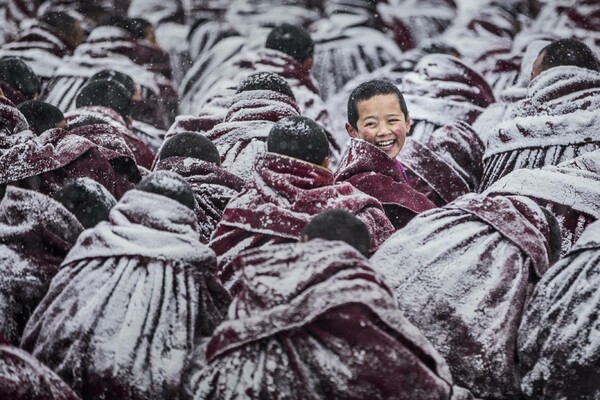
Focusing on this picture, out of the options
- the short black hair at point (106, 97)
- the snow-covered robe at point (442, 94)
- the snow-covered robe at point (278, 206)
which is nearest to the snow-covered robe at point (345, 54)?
the snow-covered robe at point (442, 94)

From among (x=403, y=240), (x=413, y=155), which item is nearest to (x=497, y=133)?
(x=413, y=155)

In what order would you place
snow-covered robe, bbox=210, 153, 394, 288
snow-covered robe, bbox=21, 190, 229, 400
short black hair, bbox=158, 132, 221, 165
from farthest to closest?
short black hair, bbox=158, 132, 221, 165 → snow-covered robe, bbox=210, 153, 394, 288 → snow-covered robe, bbox=21, 190, 229, 400

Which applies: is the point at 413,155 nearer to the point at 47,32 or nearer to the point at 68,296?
the point at 68,296

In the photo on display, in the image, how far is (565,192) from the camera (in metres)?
2.91

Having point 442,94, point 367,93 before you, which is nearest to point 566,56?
point 442,94

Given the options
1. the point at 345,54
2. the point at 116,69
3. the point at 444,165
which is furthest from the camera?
the point at 345,54

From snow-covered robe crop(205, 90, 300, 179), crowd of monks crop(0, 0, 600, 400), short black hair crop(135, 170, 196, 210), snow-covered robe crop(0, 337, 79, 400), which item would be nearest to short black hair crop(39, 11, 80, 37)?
crowd of monks crop(0, 0, 600, 400)

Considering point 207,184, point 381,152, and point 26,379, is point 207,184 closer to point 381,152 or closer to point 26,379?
point 381,152

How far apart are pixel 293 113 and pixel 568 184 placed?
1.34m

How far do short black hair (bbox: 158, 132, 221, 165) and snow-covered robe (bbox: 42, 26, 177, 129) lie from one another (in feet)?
6.23

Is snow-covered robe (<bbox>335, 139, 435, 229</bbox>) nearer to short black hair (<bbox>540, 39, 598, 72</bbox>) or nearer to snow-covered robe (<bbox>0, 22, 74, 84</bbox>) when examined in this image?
short black hair (<bbox>540, 39, 598, 72</bbox>)

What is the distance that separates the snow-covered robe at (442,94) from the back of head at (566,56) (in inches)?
21.0

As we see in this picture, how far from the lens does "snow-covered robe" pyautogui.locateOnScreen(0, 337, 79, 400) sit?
2160 mm

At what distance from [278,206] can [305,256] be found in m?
0.46
